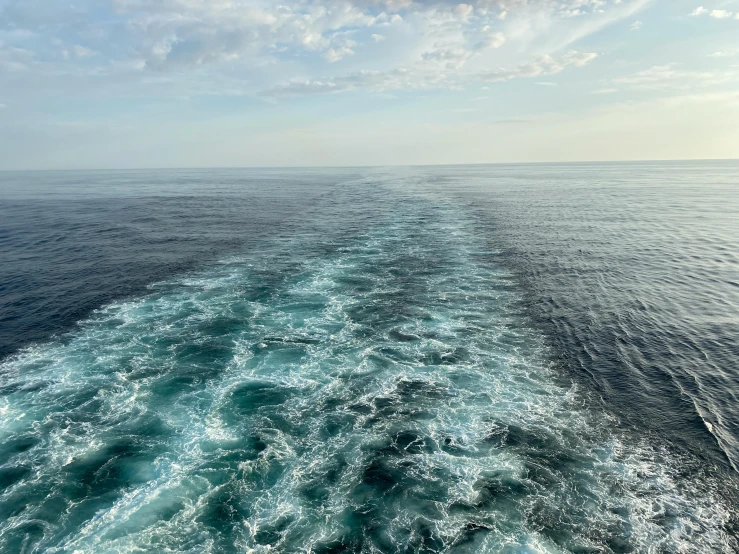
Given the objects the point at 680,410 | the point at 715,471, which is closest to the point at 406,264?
the point at 680,410

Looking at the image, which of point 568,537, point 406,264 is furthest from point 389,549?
point 406,264

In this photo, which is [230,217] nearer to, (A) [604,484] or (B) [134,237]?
(B) [134,237]

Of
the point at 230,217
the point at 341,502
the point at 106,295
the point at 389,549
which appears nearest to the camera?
the point at 389,549

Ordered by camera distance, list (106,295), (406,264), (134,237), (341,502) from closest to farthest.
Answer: (341,502) < (106,295) < (406,264) < (134,237)

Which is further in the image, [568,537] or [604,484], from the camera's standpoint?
[604,484]

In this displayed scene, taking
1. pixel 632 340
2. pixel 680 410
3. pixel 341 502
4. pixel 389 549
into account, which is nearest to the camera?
pixel 389 549

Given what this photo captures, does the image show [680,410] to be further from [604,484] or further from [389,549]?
[389,549]
